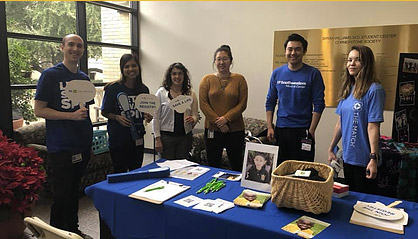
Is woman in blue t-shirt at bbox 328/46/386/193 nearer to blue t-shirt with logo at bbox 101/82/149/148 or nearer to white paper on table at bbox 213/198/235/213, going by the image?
white paper on table at bbox 213/198/235/213

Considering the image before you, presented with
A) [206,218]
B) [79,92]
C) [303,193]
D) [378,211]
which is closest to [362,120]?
[378,211]

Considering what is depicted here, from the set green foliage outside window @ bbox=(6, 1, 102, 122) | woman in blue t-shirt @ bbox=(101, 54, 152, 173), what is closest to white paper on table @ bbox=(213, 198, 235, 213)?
woman in blue t-shirt @ bbox=(101, 54, 152, 173)

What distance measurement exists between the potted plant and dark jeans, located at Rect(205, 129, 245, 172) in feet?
4.46

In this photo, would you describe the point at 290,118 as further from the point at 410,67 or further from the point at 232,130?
the point at 410,67

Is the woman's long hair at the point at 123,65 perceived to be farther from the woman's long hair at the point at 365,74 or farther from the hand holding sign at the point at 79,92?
the woman's long hair at the point at 365,74

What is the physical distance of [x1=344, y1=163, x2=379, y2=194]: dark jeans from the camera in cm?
211

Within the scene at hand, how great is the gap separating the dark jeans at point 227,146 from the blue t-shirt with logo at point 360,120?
3.10ft

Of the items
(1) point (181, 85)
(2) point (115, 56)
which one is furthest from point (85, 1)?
(1) point (181, 85)

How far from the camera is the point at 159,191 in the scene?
1825 mm

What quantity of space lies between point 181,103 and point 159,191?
1.05 m

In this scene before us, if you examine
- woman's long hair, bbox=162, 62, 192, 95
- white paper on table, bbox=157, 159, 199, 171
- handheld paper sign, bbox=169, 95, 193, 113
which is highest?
woman's long hair, bbox=162, 62, 192, 95

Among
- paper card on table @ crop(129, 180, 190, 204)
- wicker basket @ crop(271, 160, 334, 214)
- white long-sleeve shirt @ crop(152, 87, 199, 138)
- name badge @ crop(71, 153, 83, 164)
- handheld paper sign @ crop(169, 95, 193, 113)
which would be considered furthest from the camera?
white long-sleeve shirt @ crop(152, 87, 199, 138)

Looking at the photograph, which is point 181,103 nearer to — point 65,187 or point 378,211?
point 65,187

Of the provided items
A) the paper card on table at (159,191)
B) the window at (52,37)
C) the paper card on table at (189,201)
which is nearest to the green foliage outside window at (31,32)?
the window at (52,37)
